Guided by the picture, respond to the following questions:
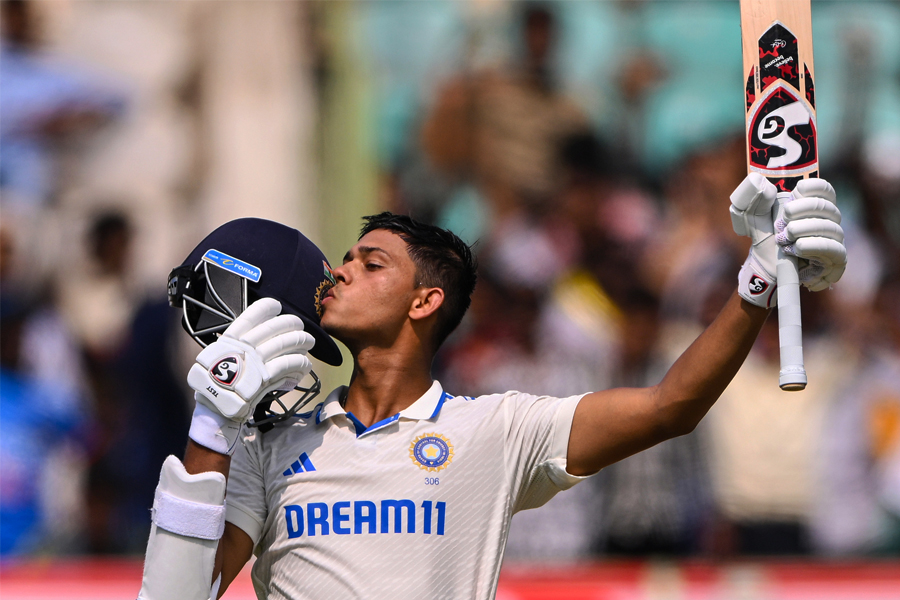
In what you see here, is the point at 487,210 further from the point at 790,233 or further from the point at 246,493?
the point at 790,233

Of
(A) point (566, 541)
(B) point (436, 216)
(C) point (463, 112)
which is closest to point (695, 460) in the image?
(A) point (566, 541)

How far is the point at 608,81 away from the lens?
28.9 ft

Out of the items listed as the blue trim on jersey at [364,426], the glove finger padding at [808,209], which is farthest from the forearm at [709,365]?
the blue trim on jersey at [364,426]

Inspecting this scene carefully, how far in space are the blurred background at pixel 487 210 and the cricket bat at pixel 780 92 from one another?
15.2 feet

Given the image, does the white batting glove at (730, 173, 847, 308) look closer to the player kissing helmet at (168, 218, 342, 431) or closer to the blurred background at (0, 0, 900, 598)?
the player kissing helmet at (168, 218, 342, 431)

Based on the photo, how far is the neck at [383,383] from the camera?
3.00 m

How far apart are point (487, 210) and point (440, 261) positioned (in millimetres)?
5267

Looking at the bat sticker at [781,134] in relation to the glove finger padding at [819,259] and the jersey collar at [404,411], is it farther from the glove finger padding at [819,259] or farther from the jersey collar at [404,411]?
the jersey collar at [404,411]

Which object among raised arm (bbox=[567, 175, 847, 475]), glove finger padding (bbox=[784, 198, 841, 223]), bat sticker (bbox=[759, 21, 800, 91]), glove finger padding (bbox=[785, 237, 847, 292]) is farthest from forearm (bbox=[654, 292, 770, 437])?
bat sticker (bbox=[759, 21, 800, 91])

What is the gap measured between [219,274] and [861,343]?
6260mm

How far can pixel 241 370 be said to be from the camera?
254 centimetres

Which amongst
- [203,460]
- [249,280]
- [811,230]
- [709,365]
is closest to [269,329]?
[249,280]

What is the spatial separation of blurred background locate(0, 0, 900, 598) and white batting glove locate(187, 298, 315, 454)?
4.80m

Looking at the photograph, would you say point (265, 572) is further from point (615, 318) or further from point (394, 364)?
point (615, 318)
